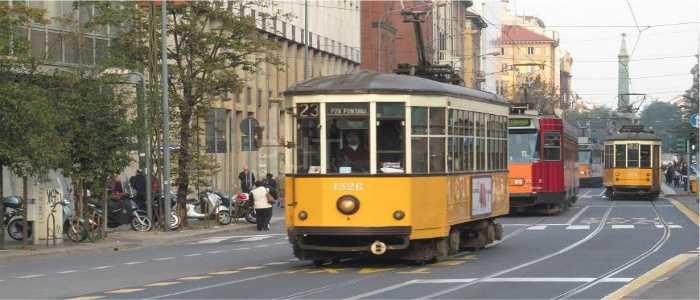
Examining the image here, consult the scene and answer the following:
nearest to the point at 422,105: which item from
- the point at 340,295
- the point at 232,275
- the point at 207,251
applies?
the point at 232,275

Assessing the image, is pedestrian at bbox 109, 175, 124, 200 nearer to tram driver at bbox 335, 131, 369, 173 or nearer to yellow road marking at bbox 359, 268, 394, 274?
tram driver at bbox 335, 131, 369, 173

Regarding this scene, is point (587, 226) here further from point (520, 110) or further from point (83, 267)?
point (83, 267)

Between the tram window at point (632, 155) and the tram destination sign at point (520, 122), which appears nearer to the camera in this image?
the tram destination sign at point (520, 122)

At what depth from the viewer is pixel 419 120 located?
21469 mm

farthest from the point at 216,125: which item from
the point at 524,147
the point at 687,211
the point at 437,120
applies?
the point at 437,120

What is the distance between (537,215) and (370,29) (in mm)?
56301

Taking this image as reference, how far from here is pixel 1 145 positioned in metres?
28.0

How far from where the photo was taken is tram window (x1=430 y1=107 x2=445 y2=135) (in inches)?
855

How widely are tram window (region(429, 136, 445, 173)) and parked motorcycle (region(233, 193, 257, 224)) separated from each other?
20.6m

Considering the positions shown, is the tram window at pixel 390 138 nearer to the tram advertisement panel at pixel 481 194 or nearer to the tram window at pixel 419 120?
the tram window at pixel 419 120

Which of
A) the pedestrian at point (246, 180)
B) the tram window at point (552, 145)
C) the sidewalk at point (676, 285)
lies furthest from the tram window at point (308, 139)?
the pedestrian at point (246, 180)

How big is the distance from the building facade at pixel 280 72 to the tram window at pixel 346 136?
1040 inches

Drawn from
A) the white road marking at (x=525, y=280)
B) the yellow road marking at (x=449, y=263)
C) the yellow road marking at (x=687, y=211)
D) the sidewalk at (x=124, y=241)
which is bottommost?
the yellow road marking at (x=687, y=211)

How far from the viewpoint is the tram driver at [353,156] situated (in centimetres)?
2095
